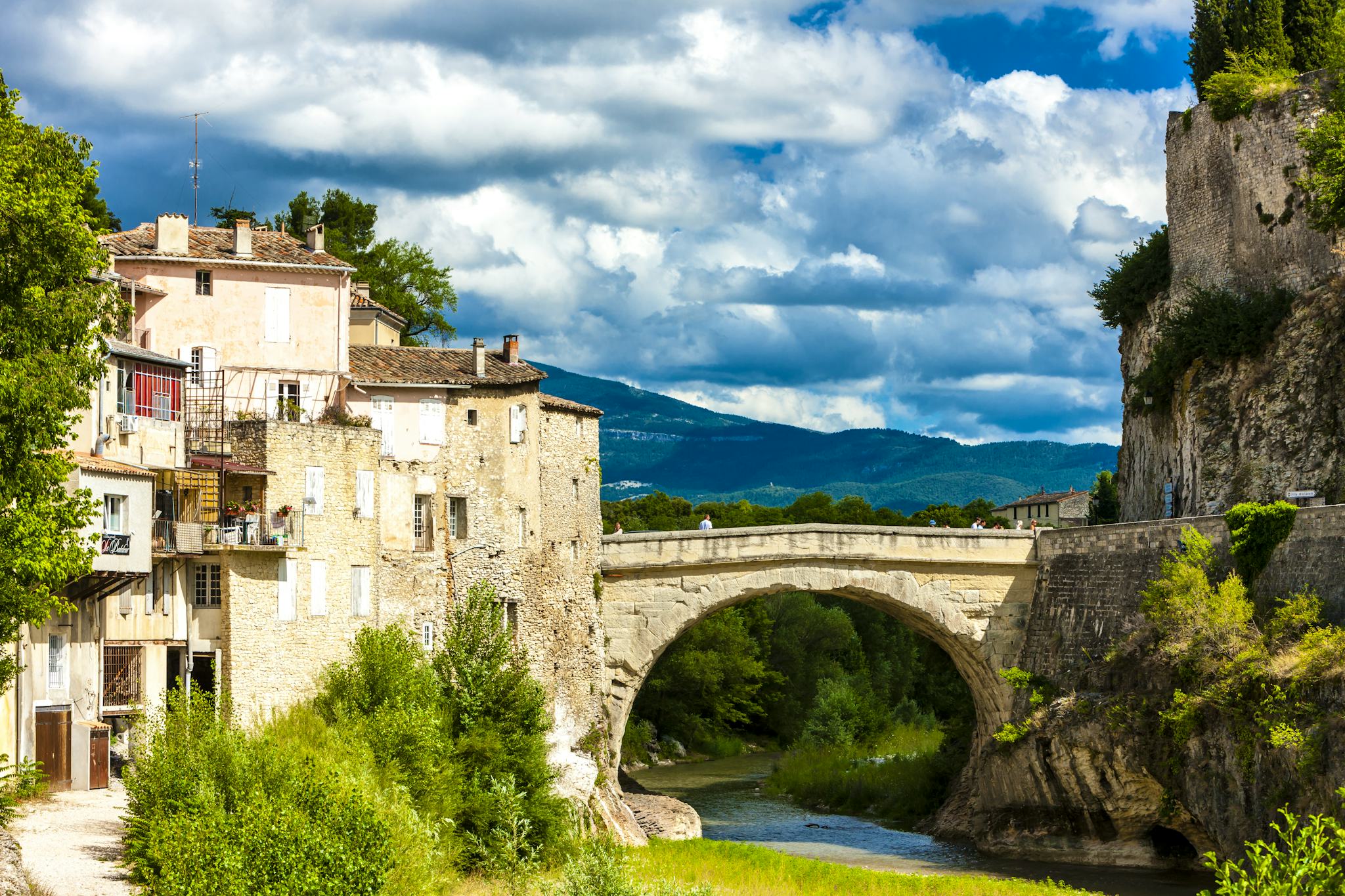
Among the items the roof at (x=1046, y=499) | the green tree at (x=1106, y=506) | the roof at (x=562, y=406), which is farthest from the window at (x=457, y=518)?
the roof at (x=1046, y=499)

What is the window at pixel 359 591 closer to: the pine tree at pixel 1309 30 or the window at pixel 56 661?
the window at pixel 56 661

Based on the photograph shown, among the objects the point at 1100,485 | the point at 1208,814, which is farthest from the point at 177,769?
the point at 1100,485

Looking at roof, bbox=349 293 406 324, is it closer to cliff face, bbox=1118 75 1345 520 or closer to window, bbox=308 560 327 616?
window, bbox=308 560 327 616

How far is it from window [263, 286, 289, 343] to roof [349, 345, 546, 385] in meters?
1.92

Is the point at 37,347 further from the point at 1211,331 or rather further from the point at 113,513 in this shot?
the point at 1211,331

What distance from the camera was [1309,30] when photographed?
47.2m

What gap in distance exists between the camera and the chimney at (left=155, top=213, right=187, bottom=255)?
39562 millimetres

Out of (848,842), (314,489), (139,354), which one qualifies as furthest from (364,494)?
(848,842)

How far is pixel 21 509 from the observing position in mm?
23188

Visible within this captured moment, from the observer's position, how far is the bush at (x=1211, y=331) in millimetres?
42656

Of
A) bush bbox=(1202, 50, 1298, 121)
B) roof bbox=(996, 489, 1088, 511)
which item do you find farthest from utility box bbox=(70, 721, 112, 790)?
roof bbox=(996, 489, 1088, 511)

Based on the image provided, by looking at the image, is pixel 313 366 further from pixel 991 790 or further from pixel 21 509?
pixel 991 790

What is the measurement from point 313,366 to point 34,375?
17748 mm

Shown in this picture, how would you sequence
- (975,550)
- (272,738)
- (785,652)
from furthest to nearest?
(785,652), (975,550), (272,738)
